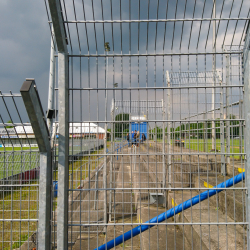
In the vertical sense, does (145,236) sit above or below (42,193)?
below

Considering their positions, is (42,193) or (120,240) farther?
(120,240)

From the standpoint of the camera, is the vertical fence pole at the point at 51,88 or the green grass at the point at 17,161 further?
the green grass at the point at 17,161

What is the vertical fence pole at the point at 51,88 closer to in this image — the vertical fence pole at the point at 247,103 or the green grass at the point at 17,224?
the green grass at the point at 17,224

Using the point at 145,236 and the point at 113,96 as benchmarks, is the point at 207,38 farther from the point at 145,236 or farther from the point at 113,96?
the point at 145,236

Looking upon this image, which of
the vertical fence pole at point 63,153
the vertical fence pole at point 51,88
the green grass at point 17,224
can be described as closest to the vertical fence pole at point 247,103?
the vertical fence pole at point 63,153

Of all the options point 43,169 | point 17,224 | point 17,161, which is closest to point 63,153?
point 43,169

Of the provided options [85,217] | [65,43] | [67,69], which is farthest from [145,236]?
[65,43]

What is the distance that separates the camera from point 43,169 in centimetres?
229

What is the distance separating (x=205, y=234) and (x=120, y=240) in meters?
1.34

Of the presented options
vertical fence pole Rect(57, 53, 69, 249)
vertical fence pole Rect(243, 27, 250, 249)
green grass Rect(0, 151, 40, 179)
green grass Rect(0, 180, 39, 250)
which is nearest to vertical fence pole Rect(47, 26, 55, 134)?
vertical fence pole Rect(57, 53, 69, 249)

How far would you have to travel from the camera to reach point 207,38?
2600mm

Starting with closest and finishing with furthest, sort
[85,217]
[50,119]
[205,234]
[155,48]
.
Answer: [50,119]
[155,48]
[205,234]
[85,217]

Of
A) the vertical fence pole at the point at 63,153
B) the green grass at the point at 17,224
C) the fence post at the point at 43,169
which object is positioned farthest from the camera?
the green grass at the point at 17,224

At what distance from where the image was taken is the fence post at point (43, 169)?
2.10m
